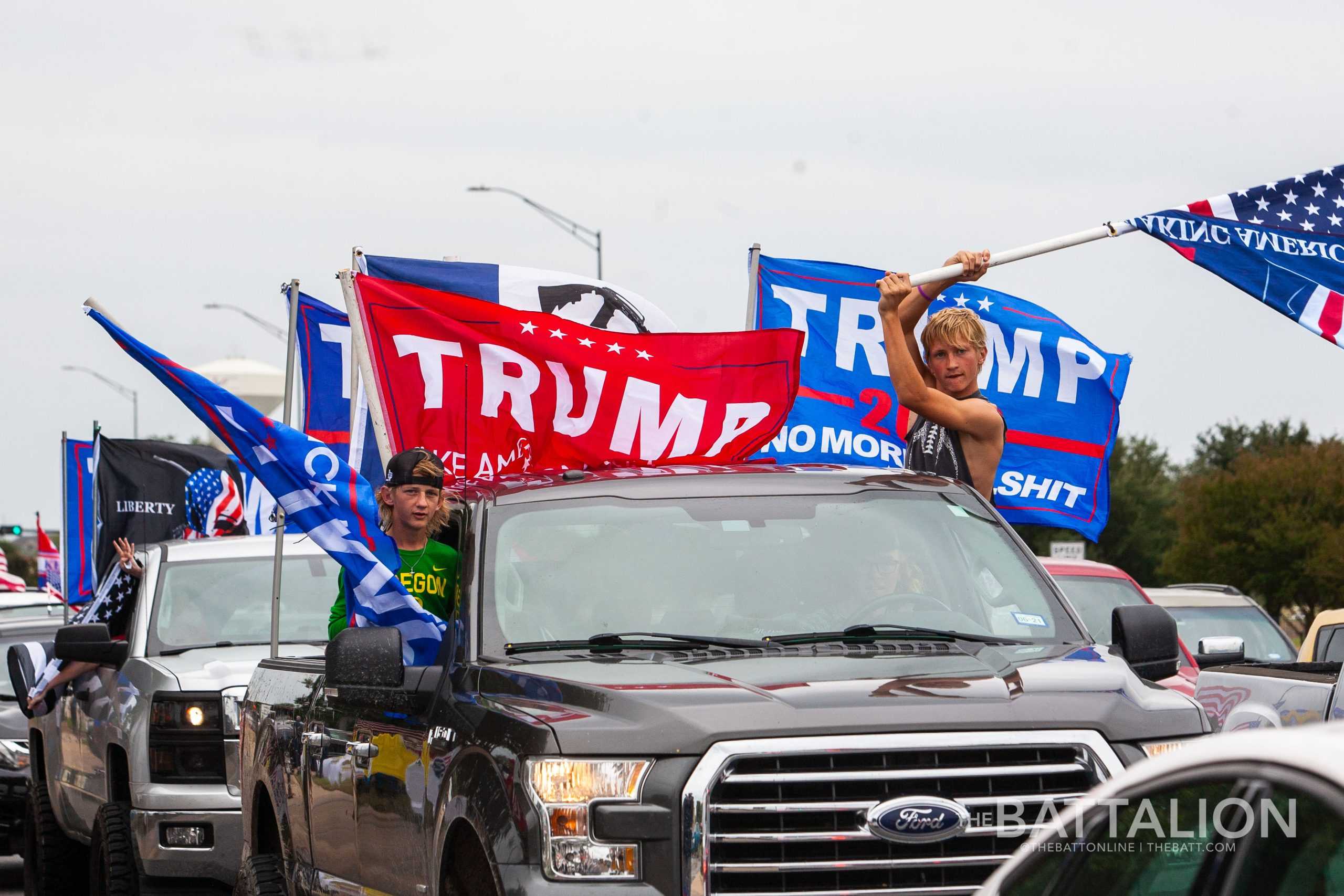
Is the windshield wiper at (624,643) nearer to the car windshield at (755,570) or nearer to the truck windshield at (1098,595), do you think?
the car windshield at (755,570)

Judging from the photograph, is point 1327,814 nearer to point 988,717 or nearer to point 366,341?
point 988,717

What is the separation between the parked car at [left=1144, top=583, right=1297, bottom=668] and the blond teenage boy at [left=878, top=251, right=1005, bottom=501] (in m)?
7.69

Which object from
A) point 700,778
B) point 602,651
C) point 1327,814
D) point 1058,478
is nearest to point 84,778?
point 1058,478

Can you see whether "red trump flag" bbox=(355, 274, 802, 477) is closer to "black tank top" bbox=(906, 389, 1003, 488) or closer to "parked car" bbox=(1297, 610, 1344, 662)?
"black tank top" bbox=(906, 389, 1003, 488)

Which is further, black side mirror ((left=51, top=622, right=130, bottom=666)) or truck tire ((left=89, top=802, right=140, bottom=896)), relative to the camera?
black side mirror ((left=51, top=622, right=130, bottom=666))

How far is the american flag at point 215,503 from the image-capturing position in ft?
62.9

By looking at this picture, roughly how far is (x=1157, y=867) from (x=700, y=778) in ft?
6.09

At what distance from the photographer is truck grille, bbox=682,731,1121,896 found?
15.4 ft

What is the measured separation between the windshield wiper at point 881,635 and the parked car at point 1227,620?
32.8 ft

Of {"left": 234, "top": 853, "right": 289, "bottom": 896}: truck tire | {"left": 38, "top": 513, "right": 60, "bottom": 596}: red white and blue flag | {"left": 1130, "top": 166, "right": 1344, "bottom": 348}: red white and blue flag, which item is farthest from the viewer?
{"left": 38, "top": 513, "right": 60, "bottom": 596}: red white and blue flag

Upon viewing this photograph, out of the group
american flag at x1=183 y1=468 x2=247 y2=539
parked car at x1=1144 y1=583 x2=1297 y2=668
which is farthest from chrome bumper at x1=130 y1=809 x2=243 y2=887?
american flag at x1=183 y1=468 x2=247 y2=539

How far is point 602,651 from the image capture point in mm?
5566

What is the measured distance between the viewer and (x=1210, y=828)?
2.77 m

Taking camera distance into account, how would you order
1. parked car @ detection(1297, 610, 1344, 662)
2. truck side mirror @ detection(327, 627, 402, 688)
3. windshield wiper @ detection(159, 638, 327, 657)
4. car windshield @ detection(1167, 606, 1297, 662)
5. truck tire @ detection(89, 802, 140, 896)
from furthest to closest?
car windshield @ detection(1167, 606, 1297, 662)
parked car @ detection(1297, 610, 1344, 662)
windshield wiper @ detection(159, 638, 327, 657)
truck tire @ detection(89, 802, 140, 896)
truck side mirror @ detection(327, 627, 402, 688)
